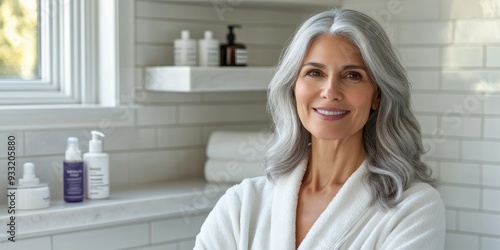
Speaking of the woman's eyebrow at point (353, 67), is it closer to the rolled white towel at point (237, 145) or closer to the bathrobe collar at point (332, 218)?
the bathrobe collar at point (332, 218)

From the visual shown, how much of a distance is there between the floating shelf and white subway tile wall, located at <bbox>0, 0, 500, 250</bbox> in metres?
0.08

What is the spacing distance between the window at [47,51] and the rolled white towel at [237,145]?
0.43 meters

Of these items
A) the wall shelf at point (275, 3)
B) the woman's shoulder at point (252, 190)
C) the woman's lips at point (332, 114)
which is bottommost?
the woman's shoulder at point (252, 190)

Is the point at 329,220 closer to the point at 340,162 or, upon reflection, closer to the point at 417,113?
the point at 340,162

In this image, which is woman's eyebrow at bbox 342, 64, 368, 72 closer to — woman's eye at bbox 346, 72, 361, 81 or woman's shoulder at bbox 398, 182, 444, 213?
woman's eye at bbox 346, 72, 361, 81

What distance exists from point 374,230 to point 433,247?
0.42ft

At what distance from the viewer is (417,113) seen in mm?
2498

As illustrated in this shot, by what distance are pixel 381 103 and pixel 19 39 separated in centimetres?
120

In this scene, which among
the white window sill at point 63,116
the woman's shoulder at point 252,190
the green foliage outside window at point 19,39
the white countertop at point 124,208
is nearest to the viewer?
the woman's shoulder at point 252,190

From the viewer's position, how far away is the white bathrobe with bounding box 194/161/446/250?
5.17 ft

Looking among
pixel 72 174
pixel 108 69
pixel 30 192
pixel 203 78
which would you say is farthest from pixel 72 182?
pixel 203 78

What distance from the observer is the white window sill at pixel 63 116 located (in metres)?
2.15

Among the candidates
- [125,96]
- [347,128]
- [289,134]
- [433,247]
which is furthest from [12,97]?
[433,247]

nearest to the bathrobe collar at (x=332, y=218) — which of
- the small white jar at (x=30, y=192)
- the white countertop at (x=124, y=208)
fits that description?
the white countertop at (x=124, y=208)
